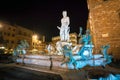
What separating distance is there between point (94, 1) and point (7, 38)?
29978 mm

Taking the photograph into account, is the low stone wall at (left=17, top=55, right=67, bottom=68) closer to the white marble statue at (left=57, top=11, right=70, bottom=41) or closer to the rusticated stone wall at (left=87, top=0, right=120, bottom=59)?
the white marble statue at (left=57, top=11, right=70, bottom=41)

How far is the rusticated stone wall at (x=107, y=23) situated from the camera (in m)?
14.3

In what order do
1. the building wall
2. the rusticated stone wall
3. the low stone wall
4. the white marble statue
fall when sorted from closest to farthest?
the low stone wall, the white marble statue, the rusticated stone wall, the building wall

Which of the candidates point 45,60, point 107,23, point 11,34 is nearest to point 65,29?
point 45,60

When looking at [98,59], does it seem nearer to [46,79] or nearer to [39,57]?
[39,57]

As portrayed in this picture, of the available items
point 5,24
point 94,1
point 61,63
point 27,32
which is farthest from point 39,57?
point 27,32

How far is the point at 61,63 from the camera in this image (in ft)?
27.6

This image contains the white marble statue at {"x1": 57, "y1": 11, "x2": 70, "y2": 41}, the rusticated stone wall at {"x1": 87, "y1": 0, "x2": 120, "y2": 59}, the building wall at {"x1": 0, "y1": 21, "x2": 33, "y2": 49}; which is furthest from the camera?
the building wall at {"x1": 0, "y1": 21, "x2": 33, "y2": 49}

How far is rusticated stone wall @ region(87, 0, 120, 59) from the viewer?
1435 cm

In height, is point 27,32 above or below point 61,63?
above

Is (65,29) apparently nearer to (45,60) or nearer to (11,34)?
(45,60)

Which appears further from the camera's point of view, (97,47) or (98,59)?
(97,47)

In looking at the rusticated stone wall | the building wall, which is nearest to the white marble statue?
the rusticated stone wall

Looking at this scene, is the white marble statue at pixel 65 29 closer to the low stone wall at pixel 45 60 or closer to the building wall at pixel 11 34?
the low stone wall at pixel 45 60
